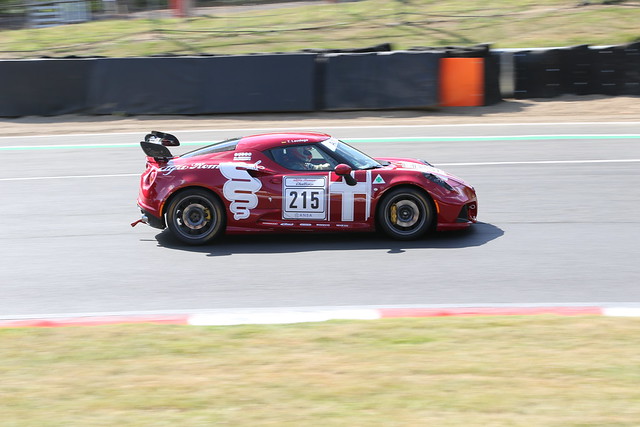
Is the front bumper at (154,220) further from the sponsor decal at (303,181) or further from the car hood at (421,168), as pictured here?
the car hood at (421,168)

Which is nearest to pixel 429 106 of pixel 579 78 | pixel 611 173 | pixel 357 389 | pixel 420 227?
pixel 579 78

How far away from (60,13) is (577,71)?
22384mm

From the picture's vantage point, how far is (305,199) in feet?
30.1

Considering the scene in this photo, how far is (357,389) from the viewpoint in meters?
4.93

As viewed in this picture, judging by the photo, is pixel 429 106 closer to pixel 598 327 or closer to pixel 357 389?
pixel 598 327

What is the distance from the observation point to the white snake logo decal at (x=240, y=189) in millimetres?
9242

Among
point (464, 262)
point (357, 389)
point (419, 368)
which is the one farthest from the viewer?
point (464, 262)

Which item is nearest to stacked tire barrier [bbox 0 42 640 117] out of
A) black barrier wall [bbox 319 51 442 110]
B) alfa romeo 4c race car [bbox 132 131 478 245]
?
black barrier wall [bbox 319 51 442 110]

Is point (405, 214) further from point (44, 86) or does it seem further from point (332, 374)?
point (44, 86)

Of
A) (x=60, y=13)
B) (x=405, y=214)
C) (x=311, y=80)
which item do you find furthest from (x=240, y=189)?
(x=60, y=13)

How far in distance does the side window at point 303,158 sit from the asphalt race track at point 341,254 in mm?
876

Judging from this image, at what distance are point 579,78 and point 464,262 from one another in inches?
485

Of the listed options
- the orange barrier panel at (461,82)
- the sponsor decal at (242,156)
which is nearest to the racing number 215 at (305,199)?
the sponsor decal at (242,156)

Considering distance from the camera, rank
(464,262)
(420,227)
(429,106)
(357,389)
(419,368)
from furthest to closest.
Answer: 1. (429,106)
2. (420,227)
3. (464,262)
4. (419,368)
5. (357,389)
